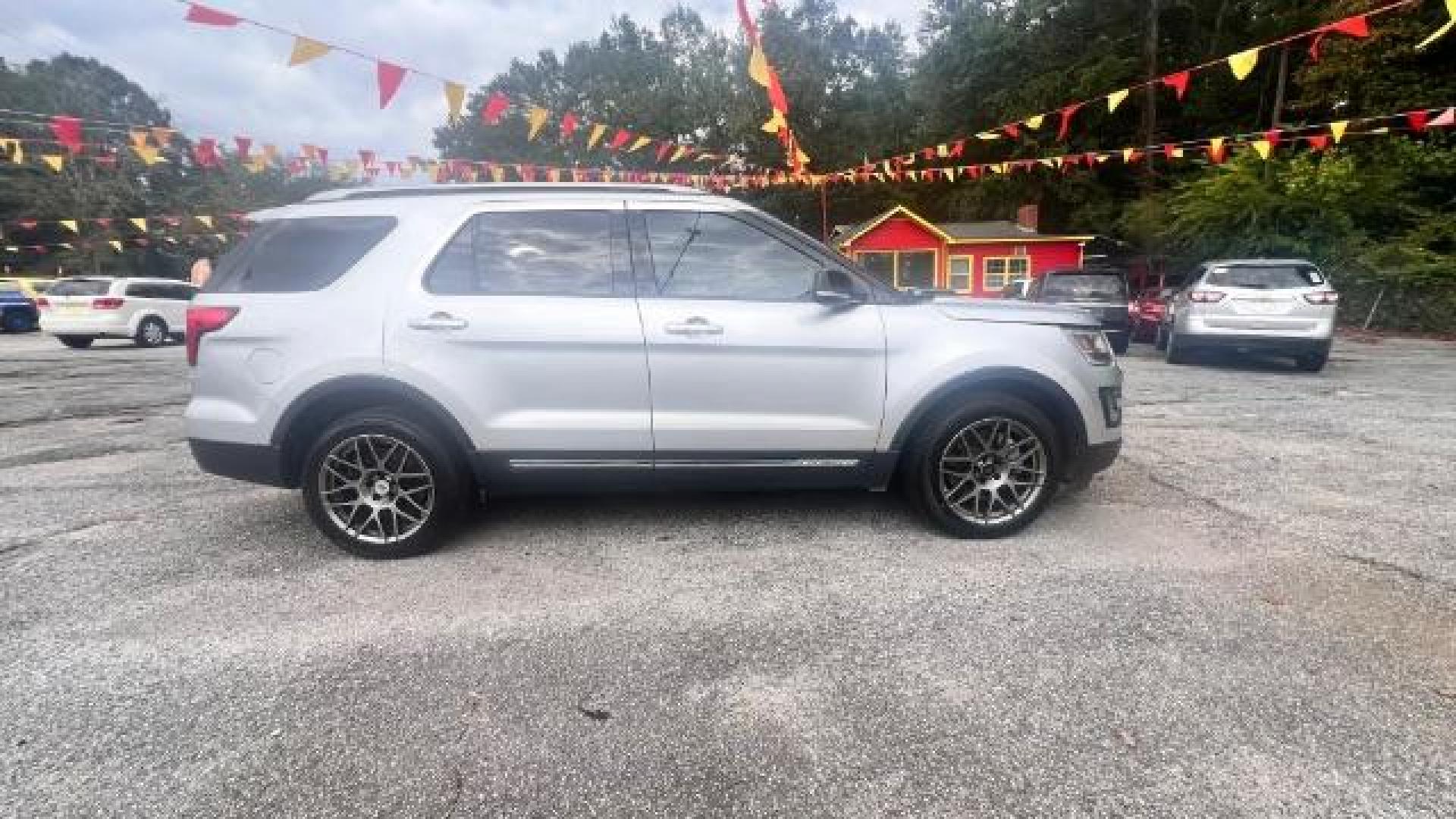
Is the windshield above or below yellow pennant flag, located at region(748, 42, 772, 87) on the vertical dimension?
below

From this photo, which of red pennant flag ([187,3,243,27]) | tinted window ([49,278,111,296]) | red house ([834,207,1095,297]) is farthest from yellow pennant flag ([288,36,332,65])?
red house ([834,207,1095,297])

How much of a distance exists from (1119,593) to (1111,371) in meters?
1.33

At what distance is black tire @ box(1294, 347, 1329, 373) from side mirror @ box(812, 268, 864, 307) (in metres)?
9.49

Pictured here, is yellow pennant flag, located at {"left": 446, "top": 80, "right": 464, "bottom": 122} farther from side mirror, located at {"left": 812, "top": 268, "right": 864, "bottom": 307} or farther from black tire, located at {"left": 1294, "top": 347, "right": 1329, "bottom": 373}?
black tire, located at {"left": 1294, "top": 347, "right": 1329, "bottom": 373}

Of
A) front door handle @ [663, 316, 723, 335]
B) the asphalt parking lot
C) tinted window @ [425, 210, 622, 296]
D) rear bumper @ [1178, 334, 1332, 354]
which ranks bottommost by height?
the asphalt parking lot

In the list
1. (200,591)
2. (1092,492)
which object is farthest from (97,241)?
(1092,492)

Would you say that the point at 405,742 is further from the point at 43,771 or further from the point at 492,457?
the point at 492,457

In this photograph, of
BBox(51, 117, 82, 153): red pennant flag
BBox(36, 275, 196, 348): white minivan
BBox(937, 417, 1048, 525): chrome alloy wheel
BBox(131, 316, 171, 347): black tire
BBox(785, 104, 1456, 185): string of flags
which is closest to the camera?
BBox(937, 417, 1048, 525): chrome alloy wheel

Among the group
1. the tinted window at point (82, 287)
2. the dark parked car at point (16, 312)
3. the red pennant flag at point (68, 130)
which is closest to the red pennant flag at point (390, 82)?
the red pennant flag at point (68, 130)

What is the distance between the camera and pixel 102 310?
15172 millimetres

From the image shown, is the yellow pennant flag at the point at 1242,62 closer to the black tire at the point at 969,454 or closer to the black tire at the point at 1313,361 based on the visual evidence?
the black tire at the point at 1313,361

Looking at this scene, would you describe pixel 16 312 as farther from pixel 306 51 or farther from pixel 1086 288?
pixel 1086 288

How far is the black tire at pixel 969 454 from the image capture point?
3.75m

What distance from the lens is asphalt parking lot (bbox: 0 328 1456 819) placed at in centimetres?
204
